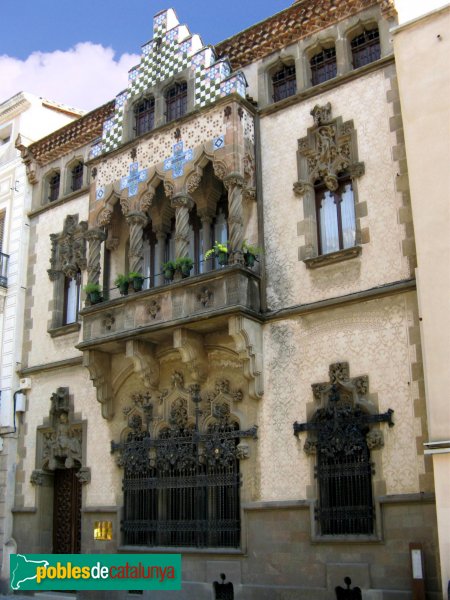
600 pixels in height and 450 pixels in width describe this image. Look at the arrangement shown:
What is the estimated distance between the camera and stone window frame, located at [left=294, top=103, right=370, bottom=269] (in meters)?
13.4

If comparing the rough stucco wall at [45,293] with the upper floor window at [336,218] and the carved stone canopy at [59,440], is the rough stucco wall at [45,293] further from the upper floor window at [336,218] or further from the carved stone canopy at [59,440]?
the upper floor window at [336,218]

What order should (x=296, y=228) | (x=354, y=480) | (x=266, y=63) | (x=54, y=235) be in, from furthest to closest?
(x=54, y=235)
(x=266, y=63)
(x=296, y=228)
(x=354, y=480)

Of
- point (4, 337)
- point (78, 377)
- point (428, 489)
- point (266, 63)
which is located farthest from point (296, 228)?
point (4, 337)

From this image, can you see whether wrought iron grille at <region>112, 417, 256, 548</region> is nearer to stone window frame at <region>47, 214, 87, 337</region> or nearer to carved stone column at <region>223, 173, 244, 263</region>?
carved stone column at <region>223, 173, 244, 263</region>

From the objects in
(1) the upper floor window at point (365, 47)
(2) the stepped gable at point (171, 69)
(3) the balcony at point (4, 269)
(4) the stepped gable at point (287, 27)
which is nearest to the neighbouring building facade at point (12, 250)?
(3) the balcony at point (4, 269)

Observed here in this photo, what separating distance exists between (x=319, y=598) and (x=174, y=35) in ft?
40.0

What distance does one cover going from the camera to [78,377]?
1738 cm

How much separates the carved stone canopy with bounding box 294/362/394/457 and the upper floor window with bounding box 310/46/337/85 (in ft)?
20.0

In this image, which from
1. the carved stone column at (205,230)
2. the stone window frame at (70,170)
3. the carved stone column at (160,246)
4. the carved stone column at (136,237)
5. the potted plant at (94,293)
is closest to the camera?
the carved stone column at (136,237)

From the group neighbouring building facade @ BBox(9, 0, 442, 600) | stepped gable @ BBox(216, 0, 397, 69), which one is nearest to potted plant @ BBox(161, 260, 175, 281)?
neighbouring building facade @ BBox(9, 0, 442, 600)

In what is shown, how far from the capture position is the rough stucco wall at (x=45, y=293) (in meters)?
18.1

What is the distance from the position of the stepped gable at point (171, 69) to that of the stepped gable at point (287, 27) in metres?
0.55

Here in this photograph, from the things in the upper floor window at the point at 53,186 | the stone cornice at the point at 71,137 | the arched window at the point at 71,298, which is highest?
the stone cornice at the point at 71,137

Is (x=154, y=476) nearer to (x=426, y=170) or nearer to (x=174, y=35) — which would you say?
(x=426, y=170)
